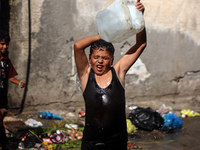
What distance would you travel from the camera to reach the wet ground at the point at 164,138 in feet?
14.8

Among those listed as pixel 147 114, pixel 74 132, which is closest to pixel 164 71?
pixel 147 114

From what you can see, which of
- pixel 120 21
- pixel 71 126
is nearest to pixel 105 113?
pixel 120 21

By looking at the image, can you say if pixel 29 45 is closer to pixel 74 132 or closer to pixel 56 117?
pixel 56 117

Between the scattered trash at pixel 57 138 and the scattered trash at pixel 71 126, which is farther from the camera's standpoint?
the scattered trash at pixel 71 126

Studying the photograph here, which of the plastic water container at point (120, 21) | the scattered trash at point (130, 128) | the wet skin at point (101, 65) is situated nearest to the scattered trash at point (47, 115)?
the scattered trash at point (130, 128)

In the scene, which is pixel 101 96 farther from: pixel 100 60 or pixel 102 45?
pixel 102 45

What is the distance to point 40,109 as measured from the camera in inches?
228

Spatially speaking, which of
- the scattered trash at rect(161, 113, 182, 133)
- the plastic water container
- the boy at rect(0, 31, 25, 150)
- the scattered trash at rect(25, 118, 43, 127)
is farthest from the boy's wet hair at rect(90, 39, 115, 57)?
the scattered trash at rect(161, 113, 182, 133)

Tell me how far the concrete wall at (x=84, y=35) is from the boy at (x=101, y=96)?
9.92 feet

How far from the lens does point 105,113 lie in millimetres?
2672

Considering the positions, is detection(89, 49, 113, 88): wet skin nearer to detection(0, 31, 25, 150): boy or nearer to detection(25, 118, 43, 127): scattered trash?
detection(0, 31, 25, 150): boy

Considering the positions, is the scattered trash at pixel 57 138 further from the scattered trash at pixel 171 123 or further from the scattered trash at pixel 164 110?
the scattered trash at pixel 164 110

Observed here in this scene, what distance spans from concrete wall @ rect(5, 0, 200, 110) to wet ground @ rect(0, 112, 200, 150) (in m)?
0.68

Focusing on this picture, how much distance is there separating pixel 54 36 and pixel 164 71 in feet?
8.18
